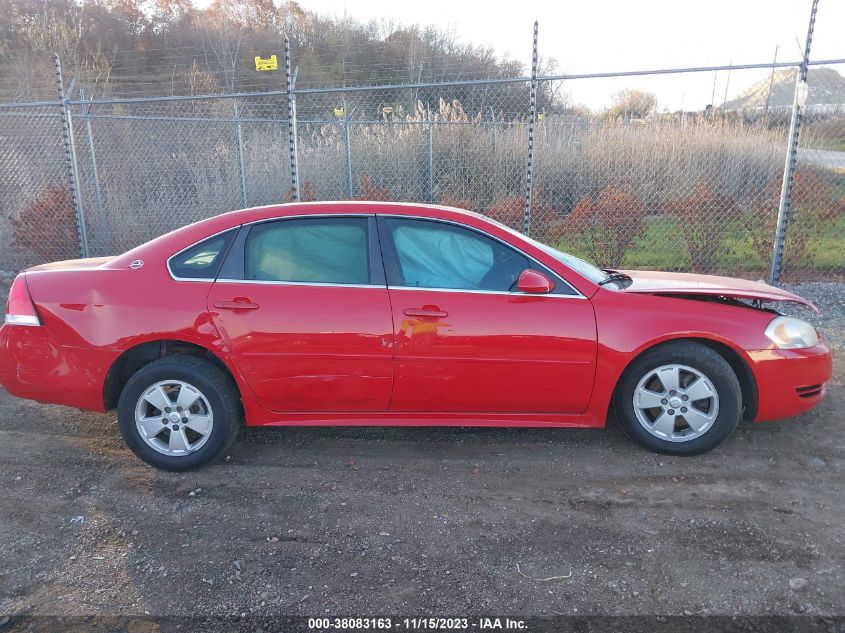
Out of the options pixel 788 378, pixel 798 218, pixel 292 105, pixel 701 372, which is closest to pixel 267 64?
pixel 292 105

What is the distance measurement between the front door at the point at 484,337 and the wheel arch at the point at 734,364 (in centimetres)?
29

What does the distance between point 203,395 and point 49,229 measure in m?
7.56

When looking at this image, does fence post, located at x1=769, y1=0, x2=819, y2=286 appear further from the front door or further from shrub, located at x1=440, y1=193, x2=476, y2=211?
the front door

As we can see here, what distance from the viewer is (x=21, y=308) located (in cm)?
370

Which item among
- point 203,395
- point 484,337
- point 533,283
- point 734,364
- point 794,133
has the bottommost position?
point 203,395

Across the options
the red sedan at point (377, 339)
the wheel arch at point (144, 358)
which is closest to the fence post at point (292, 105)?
the red sedan at point (377, 339)

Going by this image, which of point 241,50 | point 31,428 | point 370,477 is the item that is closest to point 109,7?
point 241,50

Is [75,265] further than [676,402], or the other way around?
[75,265]

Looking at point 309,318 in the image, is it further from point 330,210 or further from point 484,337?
point 484,337

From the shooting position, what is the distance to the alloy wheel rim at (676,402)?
3656mm

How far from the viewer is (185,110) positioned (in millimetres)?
20109

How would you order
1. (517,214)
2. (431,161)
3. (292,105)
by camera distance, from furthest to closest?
(431,161)
(517,214)
(292,105)

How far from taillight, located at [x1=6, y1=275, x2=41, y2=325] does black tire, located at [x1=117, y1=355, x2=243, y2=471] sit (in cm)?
71

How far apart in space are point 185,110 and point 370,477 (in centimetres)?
1969
